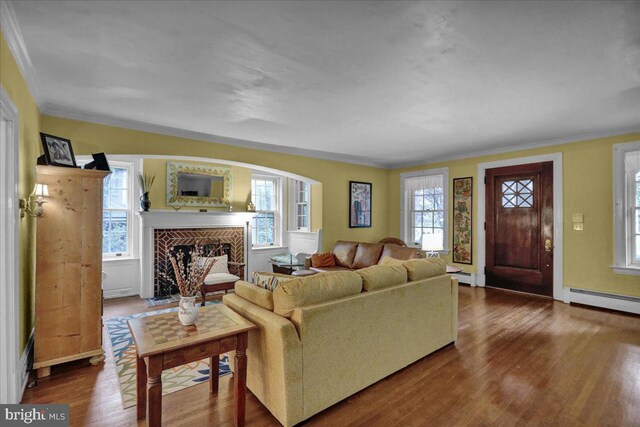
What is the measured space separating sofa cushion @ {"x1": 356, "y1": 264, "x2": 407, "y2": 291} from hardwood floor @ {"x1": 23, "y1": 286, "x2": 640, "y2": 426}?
76 cm

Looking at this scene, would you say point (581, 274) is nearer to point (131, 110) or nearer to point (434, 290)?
point (434, 290)

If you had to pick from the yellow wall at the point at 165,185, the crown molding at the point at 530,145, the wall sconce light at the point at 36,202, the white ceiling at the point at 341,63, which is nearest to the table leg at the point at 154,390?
the wall sconce light at the point at 36,202

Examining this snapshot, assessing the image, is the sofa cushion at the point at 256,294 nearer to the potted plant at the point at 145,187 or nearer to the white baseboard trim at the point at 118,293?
the potted plant at the point at 145,187

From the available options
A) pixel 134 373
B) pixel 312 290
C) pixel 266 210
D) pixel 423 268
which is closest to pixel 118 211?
pixel 266 210

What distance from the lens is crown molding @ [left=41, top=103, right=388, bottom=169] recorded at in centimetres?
336

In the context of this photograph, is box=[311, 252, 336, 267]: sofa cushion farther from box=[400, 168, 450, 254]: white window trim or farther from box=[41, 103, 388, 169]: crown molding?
box=[400, 168, 450, 254]: white window trim

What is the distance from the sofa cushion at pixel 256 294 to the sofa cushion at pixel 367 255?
121 inches

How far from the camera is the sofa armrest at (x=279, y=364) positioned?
188 cm

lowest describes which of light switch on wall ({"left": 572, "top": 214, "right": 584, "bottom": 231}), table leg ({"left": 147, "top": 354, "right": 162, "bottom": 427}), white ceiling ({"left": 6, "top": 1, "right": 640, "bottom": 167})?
table leg ({"left": 147, "top": 354, "right": 162, "bottom": 427})

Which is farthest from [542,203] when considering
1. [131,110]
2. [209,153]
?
[131,110]

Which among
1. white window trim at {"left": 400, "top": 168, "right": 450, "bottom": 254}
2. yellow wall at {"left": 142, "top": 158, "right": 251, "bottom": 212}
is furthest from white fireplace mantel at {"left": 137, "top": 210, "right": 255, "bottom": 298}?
white window trim at {"left": 400, "top": 168, "right": 450, "bottom": 254}

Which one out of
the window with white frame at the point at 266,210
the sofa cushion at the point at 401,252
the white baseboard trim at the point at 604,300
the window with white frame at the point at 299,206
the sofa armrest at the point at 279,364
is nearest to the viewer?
the sofa armrest at the point at 279,364

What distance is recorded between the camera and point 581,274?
14.6ft

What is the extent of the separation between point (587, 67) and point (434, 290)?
86.5 inches
